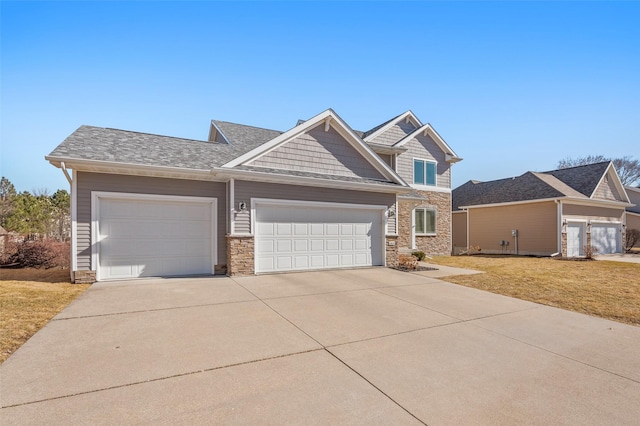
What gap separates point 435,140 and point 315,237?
39.9ft

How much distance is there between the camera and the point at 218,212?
1012cm


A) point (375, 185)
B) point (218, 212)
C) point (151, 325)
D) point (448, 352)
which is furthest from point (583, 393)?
point (218, 212)

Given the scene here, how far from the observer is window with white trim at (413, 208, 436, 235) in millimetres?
18141

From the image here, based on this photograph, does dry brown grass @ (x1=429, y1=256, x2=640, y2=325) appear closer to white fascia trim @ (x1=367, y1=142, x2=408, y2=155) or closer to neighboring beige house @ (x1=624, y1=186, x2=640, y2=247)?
white fascia trim @ (x1=367, y1=142, x2=408, y2=155)

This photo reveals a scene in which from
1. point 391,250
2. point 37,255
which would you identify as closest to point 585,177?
point 391,250

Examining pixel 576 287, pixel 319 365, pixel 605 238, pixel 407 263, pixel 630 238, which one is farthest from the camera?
pixel 630 238

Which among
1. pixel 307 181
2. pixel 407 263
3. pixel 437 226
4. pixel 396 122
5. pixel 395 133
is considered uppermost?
pixel 396 122

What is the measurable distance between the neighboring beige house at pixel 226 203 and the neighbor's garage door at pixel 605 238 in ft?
55.5

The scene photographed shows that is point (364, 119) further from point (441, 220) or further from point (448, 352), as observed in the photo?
point (448, 352)

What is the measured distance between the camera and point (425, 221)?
18344 mm

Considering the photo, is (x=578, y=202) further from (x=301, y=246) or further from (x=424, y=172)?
(x=301, y=246)

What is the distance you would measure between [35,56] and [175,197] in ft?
19.5

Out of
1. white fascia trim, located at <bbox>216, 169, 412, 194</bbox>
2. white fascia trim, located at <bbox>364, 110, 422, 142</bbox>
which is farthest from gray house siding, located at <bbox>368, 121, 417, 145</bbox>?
white fascia trim, located at <bbox>216, 169, 412, 194</bbox>

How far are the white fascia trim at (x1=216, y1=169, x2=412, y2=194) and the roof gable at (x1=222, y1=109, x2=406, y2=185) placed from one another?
1.65 ft
